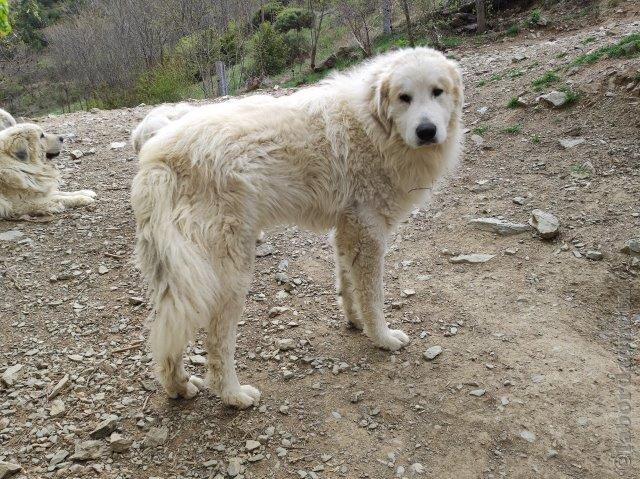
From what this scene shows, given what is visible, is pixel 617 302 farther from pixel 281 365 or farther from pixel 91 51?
pixel 91 51

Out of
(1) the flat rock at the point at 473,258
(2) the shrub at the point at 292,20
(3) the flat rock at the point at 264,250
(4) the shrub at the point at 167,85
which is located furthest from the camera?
(2) the shrub at the point at 292,20

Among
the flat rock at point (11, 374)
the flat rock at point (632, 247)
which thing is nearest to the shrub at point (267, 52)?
the flat rock at point (632, 247)

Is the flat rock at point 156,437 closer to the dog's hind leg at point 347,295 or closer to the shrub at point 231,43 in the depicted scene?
the dog's hind leg at point 347,295

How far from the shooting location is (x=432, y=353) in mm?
3436

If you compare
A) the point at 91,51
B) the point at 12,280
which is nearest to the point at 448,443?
the point at 12,280

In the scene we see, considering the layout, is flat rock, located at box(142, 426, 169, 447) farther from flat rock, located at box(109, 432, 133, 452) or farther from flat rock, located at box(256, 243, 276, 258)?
flat rock, located at box(256, 243, 276, 258)

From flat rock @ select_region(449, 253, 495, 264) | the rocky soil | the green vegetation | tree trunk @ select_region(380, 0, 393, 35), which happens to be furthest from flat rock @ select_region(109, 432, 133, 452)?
tree trunk @ select_region(380, 0, 393, 35)

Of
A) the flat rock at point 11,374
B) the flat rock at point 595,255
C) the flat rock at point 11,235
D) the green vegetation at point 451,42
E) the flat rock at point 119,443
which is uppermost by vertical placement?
the flat rock at point 11,235

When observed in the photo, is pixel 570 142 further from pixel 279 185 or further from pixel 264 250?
pixel 279 185

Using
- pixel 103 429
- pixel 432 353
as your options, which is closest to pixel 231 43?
pixel 432 353

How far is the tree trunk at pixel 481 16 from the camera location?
1349 cm

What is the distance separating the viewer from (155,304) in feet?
8.82

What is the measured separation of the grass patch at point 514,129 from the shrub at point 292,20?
66.2 ft

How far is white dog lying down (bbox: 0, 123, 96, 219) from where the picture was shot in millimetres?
5855
